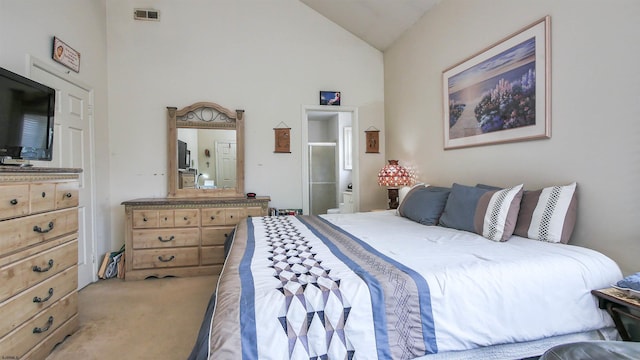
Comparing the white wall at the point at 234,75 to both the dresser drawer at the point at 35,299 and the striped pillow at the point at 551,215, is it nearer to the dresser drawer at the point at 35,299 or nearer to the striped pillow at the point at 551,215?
the dresser drawer at the point at 35,299

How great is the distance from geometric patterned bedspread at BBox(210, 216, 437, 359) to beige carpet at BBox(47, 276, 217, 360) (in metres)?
1.11

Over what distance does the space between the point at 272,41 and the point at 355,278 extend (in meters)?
3.54

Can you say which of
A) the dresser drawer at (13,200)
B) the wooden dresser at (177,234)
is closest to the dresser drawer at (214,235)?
the wooden dresser at (177,234)

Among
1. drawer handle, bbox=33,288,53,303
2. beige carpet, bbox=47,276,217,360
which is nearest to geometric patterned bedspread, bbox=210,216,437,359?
beige carpet, bbox=47,276,217,360

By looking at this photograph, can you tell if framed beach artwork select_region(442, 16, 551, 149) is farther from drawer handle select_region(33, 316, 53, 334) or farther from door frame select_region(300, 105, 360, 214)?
drawer handle select_region(33, 316, 53, 334)

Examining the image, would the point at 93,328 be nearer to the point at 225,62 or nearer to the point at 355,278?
the point at 355,278

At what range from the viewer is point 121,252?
11.1 feet

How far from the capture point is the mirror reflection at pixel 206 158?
11.9ft

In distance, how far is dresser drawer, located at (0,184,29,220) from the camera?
144 centimetres

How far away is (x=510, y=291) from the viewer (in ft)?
4.25

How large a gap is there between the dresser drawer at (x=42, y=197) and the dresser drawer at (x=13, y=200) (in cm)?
4

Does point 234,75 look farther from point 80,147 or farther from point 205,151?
point 80,147

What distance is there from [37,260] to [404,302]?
1.96 m

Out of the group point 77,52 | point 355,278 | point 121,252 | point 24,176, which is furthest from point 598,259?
point 77,52
